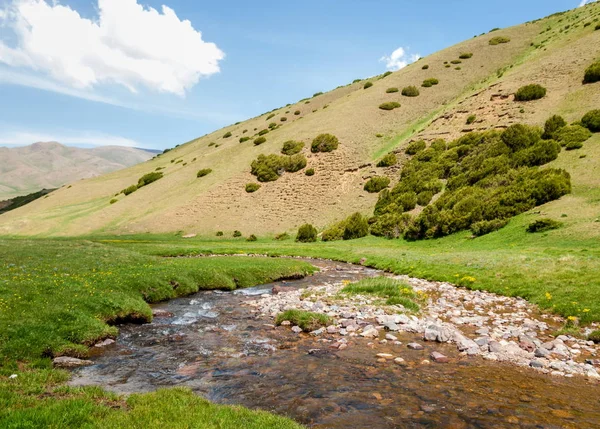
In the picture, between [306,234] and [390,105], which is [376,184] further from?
[390,105]

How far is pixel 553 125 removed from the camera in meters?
50.1

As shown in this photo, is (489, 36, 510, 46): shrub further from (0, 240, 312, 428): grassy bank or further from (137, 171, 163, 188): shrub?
(0, 240, 312, 428): grassy bank

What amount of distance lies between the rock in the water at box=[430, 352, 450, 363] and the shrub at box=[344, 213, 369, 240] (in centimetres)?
4071

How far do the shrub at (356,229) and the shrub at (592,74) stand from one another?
42.3 metres

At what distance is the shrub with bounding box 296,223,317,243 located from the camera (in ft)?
184

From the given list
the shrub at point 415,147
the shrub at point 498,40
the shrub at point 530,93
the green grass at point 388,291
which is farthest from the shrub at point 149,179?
the shrub at point 498,40

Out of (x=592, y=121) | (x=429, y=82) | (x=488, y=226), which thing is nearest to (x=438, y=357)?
(x=488, y=226)

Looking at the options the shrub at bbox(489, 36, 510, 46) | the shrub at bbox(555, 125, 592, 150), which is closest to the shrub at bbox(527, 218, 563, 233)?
the shrub at bbox(555, 125, 592, 150)

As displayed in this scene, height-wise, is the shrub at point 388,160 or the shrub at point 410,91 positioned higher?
the shrub at point 410,91

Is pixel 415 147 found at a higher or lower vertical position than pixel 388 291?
higher

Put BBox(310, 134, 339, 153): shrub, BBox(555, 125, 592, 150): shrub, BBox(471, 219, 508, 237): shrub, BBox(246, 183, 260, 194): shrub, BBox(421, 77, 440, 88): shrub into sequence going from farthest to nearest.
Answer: BBox(421, 77, 440, 88): shrub < BBox(310, 134, 339, 153): shrub < BBox(246, 183, 260, 194): shrub < BBox(555, 125, 592, 150): shrub < BBox(471, 219, 508, 237): shrub

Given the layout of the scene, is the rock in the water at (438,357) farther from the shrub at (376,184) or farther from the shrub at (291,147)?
the shrub at (291,147)

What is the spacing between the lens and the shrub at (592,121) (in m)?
46.5

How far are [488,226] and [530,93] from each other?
38.8 m
